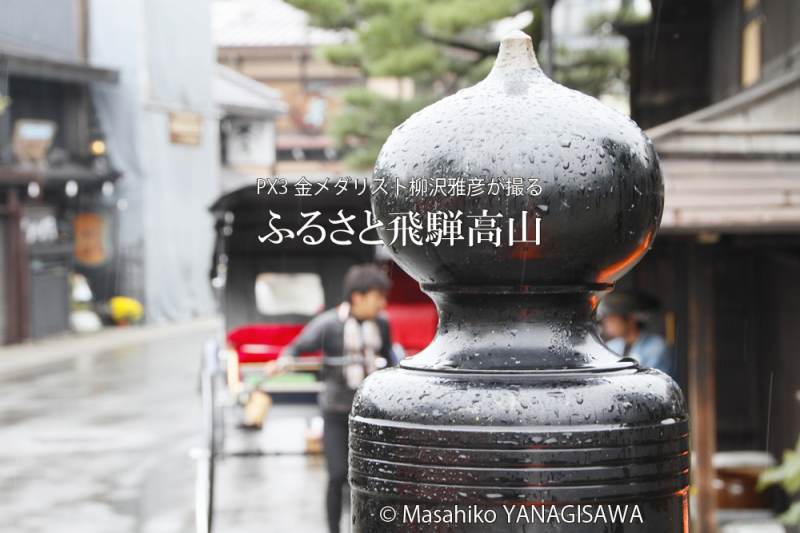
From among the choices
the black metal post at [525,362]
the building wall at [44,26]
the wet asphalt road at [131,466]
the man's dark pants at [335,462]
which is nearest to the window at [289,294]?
the wet asphalt road at [131,466]

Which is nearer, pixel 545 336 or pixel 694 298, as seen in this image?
pixel 545 336

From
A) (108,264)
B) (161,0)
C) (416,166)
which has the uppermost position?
(161,0)

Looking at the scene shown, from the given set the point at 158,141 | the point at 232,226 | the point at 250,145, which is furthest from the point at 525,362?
the point at 250,145

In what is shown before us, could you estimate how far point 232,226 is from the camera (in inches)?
547

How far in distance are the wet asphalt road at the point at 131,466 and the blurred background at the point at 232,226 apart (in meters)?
0.05

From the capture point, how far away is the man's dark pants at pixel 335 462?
7543mm

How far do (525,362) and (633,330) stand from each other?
607 centimetres

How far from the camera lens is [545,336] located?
183cm

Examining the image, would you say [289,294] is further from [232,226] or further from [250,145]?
[250,145]

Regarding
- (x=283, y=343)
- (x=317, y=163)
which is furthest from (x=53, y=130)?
(x=283, y=343)

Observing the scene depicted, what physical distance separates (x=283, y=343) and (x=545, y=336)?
11.3 meters

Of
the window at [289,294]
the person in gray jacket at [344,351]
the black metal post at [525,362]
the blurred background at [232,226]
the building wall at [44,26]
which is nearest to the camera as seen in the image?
the black metal post at [525,362]

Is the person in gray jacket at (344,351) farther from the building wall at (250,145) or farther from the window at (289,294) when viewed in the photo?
the building wall at (250,145)

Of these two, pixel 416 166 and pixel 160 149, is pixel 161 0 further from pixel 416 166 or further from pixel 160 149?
pixel 416 166
